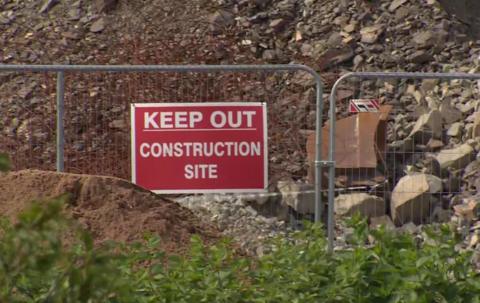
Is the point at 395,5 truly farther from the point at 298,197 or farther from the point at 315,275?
the point at 315,275

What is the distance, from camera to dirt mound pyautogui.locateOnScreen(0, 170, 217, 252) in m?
7.18

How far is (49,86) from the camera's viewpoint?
1076cm

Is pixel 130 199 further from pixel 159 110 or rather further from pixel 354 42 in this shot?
pixel 354 42

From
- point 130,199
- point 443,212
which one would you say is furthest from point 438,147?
point 130,199

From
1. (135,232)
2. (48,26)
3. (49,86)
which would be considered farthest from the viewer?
(48,26)

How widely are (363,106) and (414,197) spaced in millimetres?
764

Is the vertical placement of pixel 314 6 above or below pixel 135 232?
above

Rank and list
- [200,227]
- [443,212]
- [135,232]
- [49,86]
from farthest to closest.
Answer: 1. [49,86]
2. [443,212]
3. [200,227]
4. [135,232]

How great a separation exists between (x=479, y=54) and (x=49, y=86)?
219 inches

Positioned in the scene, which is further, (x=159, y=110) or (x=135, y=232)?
(x=159, y=110)

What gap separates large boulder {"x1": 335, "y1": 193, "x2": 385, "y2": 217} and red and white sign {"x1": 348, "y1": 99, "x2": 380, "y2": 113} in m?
0.64

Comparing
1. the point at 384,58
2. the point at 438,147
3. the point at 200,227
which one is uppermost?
the point at 384,58

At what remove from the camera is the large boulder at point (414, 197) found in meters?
8.24

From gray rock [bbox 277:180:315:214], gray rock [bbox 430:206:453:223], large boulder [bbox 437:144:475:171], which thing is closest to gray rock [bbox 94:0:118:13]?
gray rock [bbox 277:180:315:214]
